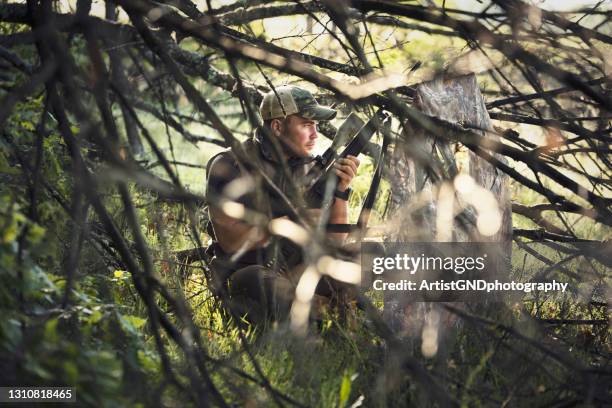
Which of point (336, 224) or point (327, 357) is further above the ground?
point (336, 224)

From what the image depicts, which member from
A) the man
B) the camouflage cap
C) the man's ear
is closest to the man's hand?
the man

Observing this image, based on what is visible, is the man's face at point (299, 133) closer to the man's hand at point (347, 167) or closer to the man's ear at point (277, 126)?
the man's ear at point (277, 126)

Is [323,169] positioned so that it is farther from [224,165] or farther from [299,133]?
[224,165]

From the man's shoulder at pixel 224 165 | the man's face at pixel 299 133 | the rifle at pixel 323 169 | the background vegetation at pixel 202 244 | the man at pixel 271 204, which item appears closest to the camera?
the background vegetation at pixel 202 244

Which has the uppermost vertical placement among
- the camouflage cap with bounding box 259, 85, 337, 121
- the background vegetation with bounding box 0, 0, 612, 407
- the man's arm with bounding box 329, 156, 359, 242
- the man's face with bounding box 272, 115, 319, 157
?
the camouflage cap with bounding box 259, 85, 337, 121

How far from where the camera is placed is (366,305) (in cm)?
169

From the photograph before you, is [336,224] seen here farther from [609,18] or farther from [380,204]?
[380,204]

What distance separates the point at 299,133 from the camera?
167 inches

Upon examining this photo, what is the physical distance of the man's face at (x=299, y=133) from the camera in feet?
13.9

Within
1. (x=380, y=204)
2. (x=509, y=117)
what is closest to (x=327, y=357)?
(x=509, y=117)

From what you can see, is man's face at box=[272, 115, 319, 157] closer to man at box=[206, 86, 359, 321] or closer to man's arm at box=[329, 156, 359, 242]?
man at box=[206, 86, 359, 321]

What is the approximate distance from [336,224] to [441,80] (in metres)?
0.95

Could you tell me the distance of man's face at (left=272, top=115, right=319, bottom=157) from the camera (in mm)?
4223

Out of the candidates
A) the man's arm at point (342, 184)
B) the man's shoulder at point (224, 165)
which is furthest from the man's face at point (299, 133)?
the man's arm at point (342, 184)
